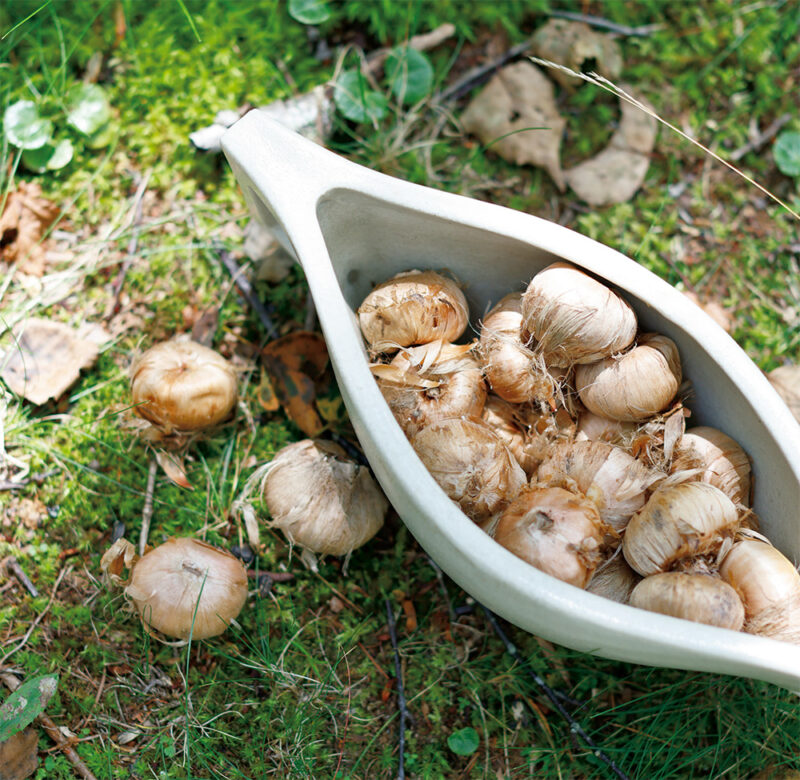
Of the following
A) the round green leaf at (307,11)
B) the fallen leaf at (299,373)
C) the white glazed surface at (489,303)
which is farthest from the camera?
the round green leaf at (307,11)

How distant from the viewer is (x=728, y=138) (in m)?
2.18

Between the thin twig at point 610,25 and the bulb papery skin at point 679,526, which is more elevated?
the thin twig at point 610,25

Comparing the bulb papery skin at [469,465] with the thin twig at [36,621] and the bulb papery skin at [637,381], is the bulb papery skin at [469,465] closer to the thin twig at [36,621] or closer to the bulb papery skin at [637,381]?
the bulb papery skin at [637,381]

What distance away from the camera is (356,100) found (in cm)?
202

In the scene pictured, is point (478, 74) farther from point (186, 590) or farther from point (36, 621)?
point (36, 621)

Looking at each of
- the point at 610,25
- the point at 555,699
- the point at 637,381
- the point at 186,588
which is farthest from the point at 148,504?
the point at 610,25

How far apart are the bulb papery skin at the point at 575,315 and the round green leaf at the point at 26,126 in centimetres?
139

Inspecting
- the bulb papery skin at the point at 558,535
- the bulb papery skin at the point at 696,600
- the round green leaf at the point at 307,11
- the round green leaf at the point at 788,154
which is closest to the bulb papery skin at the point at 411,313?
the bulb papery skin at the point at 558,535

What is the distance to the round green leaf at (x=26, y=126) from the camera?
1.96 metres

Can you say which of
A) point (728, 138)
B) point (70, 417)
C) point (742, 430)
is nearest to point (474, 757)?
point (742, 430)

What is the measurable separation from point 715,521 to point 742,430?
230mm

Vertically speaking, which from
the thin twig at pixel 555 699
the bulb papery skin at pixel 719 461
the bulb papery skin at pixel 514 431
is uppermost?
the bulb papery skin at pixel 514 431

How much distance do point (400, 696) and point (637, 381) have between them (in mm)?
855

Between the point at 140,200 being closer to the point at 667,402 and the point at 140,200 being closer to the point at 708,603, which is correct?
the point at 667,402
